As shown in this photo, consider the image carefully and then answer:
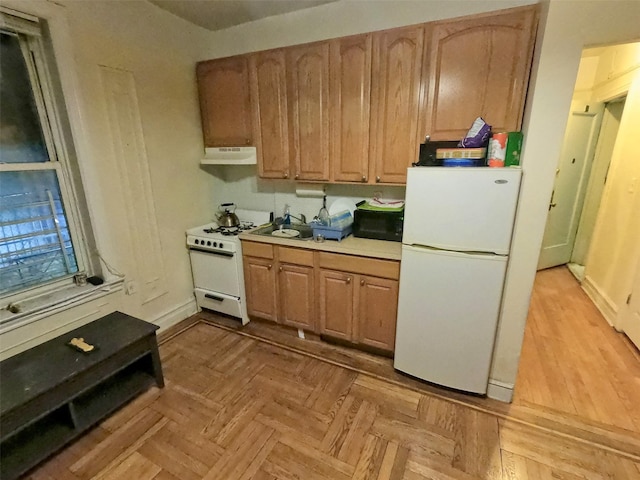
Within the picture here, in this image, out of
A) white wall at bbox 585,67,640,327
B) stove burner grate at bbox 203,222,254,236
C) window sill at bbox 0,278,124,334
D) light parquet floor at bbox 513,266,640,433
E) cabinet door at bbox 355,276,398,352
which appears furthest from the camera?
stove burner grate at bbox 203,222,254,236

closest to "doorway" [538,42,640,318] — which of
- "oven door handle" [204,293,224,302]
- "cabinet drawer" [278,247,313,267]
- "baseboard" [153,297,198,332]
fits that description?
"cabinet drawer" [278,247,313,267]

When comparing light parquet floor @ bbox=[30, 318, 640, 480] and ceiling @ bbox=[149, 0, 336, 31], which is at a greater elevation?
ceiling @ bbox=[149, 0, 336, 31]

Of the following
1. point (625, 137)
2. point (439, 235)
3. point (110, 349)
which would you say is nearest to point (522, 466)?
point (439, 235)

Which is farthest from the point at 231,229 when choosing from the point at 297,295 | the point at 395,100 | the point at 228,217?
the point at 395,100

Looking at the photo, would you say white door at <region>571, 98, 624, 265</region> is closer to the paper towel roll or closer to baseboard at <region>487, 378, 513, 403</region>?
baseboard at <region>487, 378, 513, 403</region>

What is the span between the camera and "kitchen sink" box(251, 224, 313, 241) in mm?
2611

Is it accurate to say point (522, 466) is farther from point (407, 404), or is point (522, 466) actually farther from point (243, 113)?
point (243, 113)

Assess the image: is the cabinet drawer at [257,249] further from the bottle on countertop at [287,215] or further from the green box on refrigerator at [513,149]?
the green box on refrigerator at [513,149]

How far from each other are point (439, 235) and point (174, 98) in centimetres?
243

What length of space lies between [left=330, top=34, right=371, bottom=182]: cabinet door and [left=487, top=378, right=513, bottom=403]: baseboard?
64.6 inches

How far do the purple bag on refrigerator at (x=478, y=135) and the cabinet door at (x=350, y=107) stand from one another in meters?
0.69

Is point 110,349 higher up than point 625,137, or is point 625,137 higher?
point 625,137

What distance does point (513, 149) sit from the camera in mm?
1781

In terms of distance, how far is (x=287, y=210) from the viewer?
9.91 feet
